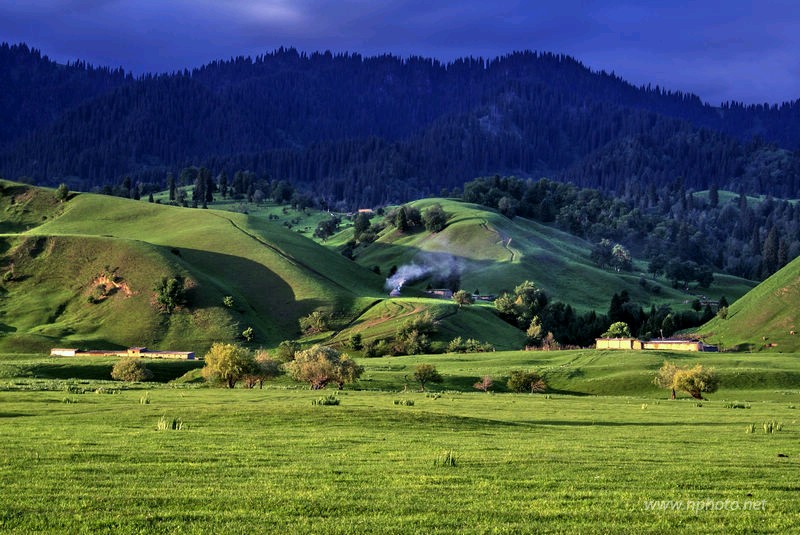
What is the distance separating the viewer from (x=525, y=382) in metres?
109

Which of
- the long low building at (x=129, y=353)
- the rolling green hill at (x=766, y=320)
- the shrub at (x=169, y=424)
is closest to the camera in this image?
the shrub at (x=169, y=424)

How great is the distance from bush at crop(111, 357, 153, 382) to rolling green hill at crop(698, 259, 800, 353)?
10188cm

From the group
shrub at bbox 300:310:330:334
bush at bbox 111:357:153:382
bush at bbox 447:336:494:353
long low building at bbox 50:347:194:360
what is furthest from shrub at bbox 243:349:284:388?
shrub at bbox 300:310:330:334

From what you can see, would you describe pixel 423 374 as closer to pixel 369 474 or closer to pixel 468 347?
pixel 468 347

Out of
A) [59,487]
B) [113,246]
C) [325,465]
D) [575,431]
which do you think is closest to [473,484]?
[325,465]

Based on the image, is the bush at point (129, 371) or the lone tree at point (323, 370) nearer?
the lone tree at point (323, 370)

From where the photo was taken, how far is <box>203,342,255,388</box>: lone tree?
95500 mm

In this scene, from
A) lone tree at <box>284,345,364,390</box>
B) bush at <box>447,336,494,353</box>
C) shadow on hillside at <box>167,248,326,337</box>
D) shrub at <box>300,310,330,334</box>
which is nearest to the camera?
lone tree at <box>284,345,364,390</box>

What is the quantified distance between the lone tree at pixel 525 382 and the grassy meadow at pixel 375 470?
152 feet

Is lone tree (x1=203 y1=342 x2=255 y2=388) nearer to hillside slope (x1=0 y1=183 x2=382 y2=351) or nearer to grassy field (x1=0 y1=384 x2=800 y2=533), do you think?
grassy field (x1=0 y1=384 x2=800 y2=533)

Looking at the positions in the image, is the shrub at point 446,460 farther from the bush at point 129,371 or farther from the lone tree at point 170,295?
the lone tree at point 170,295

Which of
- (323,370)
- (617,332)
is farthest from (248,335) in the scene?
(323,370)

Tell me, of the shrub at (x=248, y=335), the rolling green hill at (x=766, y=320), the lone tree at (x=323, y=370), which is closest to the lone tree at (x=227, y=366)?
the lone tree at (x=323, y=370)

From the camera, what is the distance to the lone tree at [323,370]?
98062 mm
